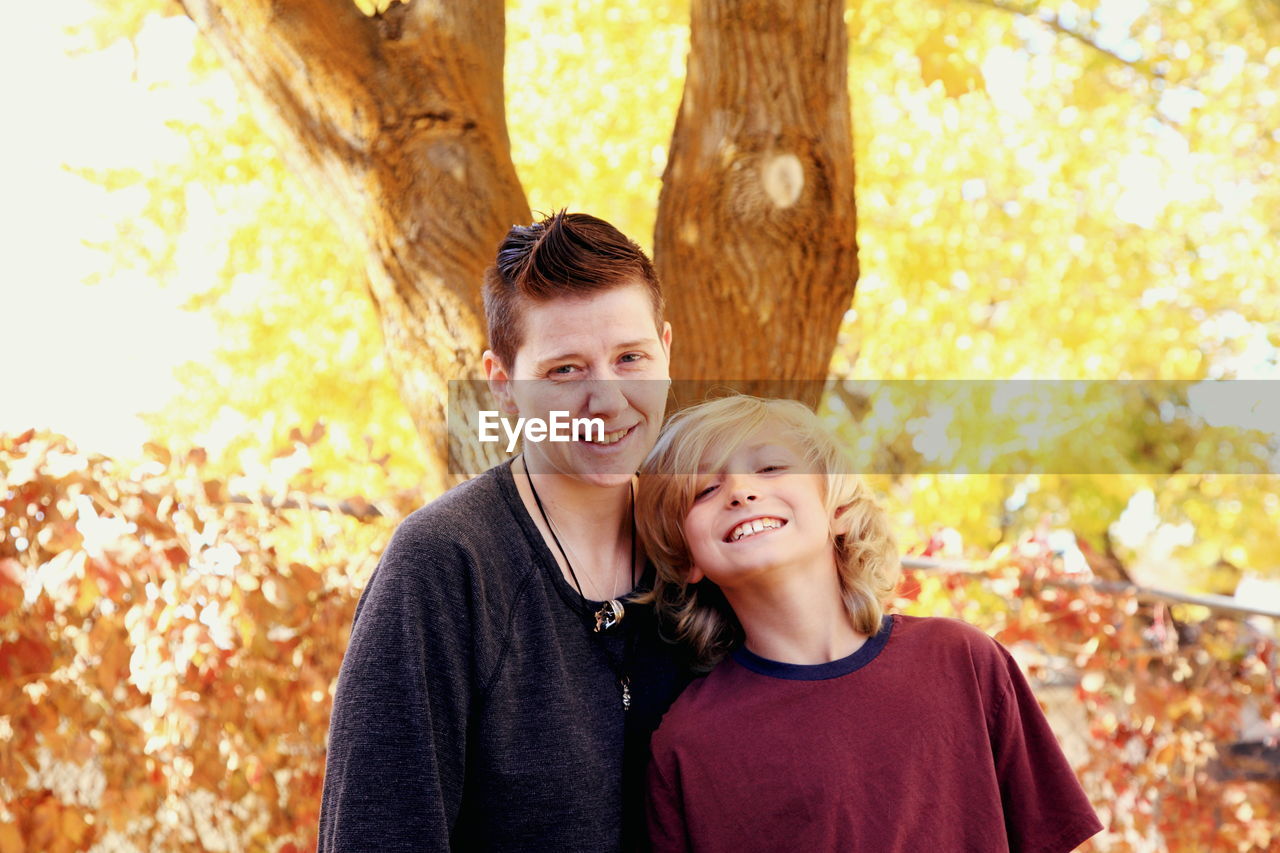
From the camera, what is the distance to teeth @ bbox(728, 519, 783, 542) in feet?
6.30

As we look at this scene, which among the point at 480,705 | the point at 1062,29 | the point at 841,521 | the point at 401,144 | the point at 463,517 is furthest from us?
the point at 1062,29

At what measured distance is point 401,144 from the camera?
276 centimetres

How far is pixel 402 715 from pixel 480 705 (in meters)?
0.15

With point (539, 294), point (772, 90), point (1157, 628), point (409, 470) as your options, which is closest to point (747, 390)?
point (772, 90)

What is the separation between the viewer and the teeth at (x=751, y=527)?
6.30 feet

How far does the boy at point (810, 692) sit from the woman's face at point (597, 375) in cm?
18

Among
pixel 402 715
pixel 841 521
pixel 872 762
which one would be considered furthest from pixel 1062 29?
pixel 402 715

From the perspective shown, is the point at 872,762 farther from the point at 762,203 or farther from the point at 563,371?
the point at 762,203

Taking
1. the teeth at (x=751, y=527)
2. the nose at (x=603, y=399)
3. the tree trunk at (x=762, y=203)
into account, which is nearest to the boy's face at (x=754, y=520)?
the teeth at (x=751, y=527)

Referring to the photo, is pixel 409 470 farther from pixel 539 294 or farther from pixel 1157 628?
pixel 539 294

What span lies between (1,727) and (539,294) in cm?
180

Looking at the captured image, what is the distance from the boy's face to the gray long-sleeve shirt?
0.20m

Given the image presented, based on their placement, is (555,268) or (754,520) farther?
(754,520)

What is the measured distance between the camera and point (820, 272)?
9.30 feet
